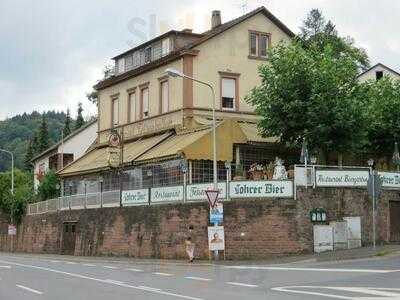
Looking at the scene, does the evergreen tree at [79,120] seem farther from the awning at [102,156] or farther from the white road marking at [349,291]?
the white road marking at [349,291]

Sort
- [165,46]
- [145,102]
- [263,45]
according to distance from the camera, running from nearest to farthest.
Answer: [263,45], [165,46], [145,102]

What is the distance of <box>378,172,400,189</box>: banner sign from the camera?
32625 mm

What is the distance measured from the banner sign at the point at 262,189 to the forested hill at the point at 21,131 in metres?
97.0

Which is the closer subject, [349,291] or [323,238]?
[349,291]

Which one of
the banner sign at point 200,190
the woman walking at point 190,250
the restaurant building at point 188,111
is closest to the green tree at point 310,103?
the restaurant building at point 188,111

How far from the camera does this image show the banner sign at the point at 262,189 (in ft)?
98.8

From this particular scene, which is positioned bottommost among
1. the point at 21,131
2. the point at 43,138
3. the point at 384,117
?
the point at 384,117

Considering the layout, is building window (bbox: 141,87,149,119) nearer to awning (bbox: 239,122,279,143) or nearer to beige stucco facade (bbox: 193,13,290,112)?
beige stucco facade (bbox: 193,13,290,112)

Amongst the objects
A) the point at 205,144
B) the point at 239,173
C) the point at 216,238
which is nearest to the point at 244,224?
the point at 216,238

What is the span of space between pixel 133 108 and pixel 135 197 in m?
10.1

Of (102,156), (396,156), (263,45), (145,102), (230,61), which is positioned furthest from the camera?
(102,156)

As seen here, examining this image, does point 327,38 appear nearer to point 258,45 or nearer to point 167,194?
point 258,45

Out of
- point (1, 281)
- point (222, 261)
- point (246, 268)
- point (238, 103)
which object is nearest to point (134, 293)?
point (1, 281)

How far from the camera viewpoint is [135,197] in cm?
3694
